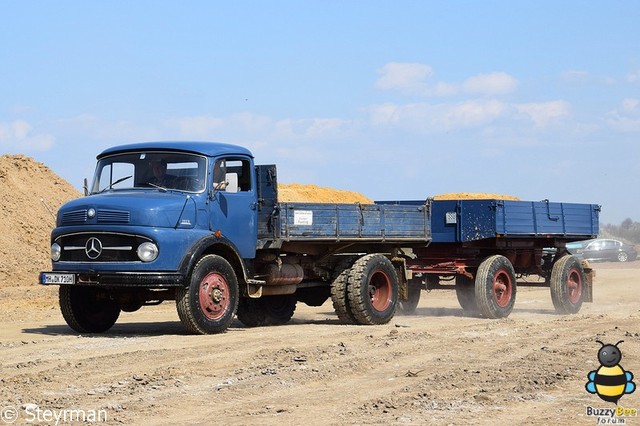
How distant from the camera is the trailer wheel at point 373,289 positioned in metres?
15.5

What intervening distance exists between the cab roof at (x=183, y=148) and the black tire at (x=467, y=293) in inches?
228

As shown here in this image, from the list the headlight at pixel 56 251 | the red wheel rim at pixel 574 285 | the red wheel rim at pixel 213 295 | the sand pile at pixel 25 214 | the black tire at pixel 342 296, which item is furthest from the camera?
the sand pile at pixel 25 214

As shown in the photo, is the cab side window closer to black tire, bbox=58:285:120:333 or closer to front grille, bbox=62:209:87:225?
front grille, bbox=62:209:87:225

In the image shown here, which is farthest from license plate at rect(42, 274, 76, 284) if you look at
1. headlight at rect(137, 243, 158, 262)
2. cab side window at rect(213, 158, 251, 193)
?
cab side window at rect(213, 158, 251, 193)

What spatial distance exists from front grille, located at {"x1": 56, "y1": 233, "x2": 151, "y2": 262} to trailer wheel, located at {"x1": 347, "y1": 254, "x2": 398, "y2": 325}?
390 cm

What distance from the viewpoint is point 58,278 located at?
1321 cm

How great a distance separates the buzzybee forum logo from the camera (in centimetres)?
789

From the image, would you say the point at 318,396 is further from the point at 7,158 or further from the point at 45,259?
the point at 7,158

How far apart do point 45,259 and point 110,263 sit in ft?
62.6

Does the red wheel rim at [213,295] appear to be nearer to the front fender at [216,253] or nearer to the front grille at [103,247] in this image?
the front fender at [216,253]

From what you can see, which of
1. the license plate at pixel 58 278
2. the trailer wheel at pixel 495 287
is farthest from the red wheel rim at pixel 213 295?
the trailer wheel at pixel 495 287

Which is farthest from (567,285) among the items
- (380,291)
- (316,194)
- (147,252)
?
(316,194)

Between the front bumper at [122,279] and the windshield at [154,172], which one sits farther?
the windshield at [154,172]

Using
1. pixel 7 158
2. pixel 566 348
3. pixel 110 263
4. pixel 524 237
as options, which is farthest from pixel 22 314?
pixel 7 158
